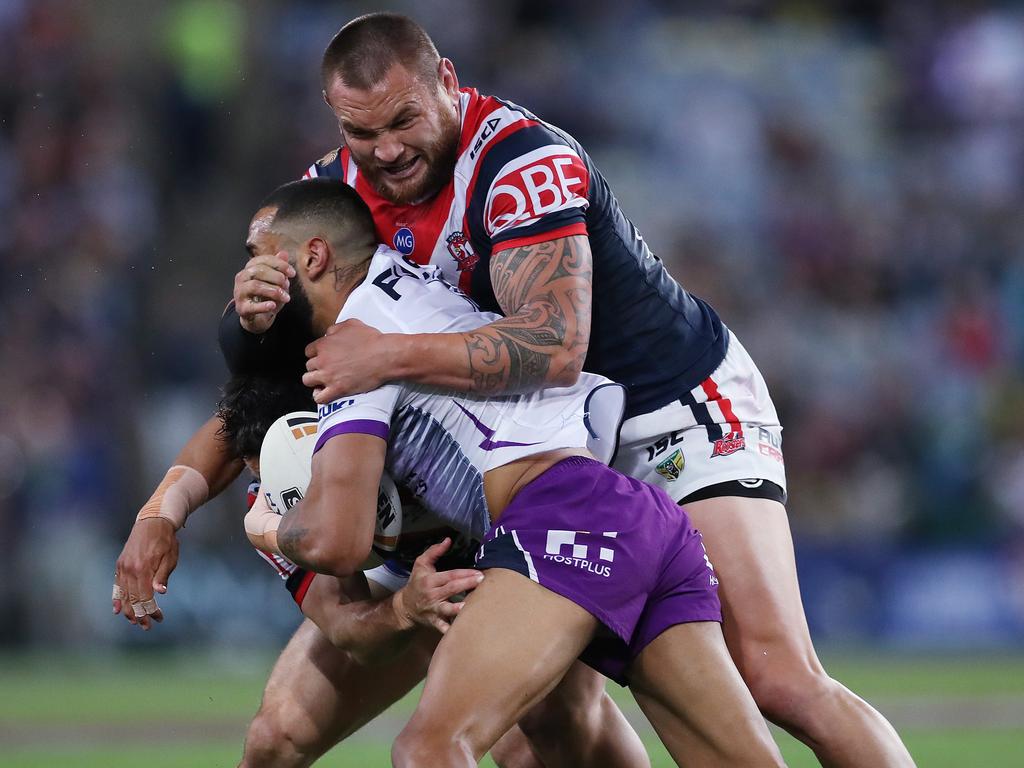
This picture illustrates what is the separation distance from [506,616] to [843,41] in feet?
54.3

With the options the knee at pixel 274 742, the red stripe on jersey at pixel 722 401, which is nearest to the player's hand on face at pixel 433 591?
the knee at pixel 274 742

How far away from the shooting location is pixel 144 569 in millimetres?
5473

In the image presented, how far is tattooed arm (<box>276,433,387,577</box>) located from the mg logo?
0.51m

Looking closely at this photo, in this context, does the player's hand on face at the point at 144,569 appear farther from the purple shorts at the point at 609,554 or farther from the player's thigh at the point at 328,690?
the purple shorts at the point at 609,554

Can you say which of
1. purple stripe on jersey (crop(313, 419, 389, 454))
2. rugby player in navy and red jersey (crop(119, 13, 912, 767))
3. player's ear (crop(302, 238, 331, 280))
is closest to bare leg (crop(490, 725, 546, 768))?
rugby player in navy and red jersey (crop(119, 13, 912, 767))

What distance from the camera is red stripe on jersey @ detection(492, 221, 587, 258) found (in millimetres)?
4883

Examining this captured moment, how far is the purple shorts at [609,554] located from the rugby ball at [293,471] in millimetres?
380

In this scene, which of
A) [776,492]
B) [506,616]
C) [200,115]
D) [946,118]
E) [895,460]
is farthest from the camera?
[946,118]

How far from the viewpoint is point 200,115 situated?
16.3 metres

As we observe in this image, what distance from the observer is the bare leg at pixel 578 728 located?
5664 millimetres

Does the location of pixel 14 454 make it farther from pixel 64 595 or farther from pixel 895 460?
pixel 895 460

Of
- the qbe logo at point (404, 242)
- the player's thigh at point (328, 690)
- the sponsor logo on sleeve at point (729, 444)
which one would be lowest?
the player's thigh at point (328, 690)

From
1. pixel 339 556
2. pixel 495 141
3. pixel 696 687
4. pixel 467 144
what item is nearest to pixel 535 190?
pixel 495 141

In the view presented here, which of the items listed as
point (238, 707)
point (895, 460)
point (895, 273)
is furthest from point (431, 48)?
point (895, 273)
